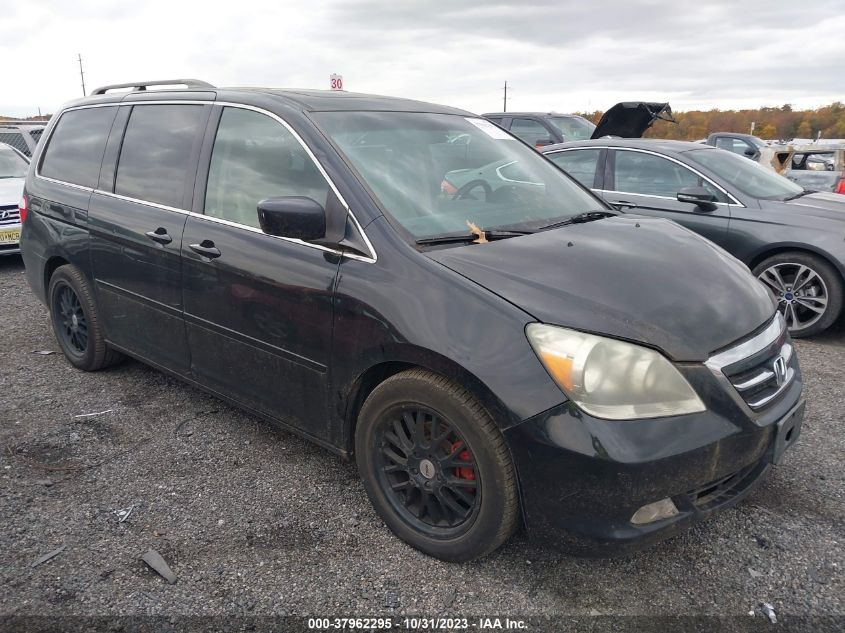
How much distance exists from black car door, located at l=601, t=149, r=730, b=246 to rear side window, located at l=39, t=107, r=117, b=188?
3964 millimetres

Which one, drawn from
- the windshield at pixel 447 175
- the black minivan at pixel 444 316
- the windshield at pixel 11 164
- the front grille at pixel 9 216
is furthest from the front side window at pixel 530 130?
the windshield at pixel 447 175

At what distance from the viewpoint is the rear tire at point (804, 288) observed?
529cm

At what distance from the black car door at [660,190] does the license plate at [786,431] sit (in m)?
3.34

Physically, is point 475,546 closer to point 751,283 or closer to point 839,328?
point 751,283

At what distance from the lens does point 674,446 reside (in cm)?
213

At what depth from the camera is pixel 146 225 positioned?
3547 millimetres

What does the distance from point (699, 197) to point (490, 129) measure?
2.83m

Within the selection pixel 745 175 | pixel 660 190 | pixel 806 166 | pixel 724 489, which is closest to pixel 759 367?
pixel 724 489

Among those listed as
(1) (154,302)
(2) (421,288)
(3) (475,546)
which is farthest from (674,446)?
(1) (154,302)

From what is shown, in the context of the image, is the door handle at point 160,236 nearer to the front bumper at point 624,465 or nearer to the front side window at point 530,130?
the front bumper at point 624,465

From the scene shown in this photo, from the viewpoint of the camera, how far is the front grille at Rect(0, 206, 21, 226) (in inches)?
315

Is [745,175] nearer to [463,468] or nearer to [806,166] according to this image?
[463,468]

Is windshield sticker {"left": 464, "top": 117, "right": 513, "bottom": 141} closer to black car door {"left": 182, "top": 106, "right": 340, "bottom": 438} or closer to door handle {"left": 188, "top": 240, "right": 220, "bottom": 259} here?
black car door {"left": 182, "top": 106, "right": 340, "bottom": 438}

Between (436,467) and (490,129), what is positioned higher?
(490,129)
